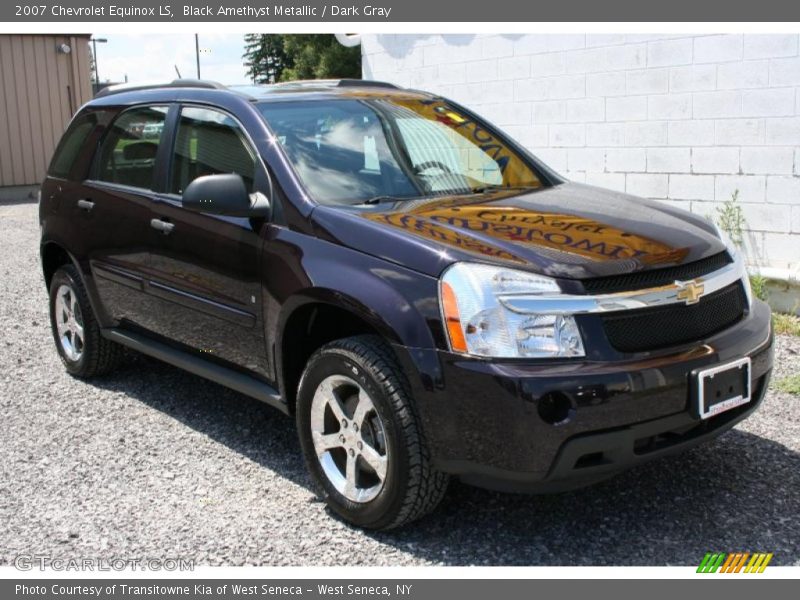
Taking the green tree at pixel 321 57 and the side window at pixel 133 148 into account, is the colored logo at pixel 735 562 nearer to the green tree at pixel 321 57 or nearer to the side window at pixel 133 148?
the side window at pixel 133 148

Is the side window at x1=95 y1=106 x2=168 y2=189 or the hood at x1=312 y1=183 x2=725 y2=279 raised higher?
the side window at x1=95 y1=106 x2=168 y2=189

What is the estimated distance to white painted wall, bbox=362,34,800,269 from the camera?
6.69m

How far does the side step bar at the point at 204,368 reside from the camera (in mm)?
4145

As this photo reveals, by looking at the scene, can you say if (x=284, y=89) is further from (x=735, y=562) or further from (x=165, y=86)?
(x=735, y=562)

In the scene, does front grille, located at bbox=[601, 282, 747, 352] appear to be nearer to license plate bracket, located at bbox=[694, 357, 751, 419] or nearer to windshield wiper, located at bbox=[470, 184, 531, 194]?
license plate bracket, located at bbox=[694, 357, 751, 419]

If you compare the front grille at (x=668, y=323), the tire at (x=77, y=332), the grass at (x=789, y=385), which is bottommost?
the grass at (x=789, y=385)

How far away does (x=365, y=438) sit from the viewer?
361 cm

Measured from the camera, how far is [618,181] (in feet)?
25.7

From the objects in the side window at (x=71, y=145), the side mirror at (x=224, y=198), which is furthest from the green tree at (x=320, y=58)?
the side mirror at (x=224, y=198)

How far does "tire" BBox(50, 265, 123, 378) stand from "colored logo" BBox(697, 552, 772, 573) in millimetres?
3837

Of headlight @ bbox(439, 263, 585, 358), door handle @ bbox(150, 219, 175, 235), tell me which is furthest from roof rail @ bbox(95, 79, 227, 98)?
headlight @ bbox(439, 263, 585, 358)

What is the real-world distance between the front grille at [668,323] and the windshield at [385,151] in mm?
1247

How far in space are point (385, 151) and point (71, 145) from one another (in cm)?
253

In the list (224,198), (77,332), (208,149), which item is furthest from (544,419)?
(77,332)
